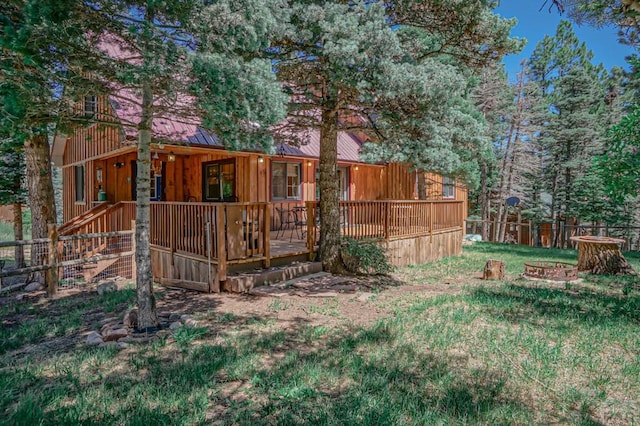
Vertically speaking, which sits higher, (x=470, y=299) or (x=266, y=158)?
(x=266, y=158)

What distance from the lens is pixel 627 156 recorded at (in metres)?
6.02

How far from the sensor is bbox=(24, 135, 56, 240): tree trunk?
7625 millimetres

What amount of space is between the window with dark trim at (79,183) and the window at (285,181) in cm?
670

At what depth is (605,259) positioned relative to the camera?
901 centimetres

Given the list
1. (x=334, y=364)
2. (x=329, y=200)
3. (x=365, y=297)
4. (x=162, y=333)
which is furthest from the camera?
(x=329, y=200)

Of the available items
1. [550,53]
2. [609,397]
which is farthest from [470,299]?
[550,53]

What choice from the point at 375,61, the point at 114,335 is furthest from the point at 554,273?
the point at 114,335

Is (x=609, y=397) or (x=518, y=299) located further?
(x=518, y=299)

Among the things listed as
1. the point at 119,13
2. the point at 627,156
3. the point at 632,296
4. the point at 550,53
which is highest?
the point at 550,53

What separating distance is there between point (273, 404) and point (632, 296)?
278 inches

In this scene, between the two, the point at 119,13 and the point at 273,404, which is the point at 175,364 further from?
the point at 119,13

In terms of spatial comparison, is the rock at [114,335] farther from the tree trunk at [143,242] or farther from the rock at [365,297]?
the rock at [365,297]

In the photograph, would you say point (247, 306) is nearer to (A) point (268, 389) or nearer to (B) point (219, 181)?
(A) point (268, 389)

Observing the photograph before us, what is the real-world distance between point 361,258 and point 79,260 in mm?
5529
